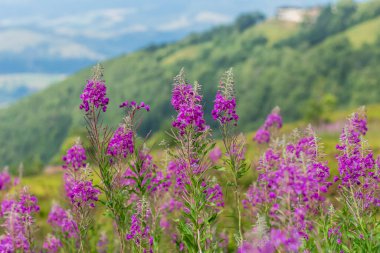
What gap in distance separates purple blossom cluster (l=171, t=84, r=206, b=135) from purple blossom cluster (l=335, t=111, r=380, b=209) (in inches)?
96.1

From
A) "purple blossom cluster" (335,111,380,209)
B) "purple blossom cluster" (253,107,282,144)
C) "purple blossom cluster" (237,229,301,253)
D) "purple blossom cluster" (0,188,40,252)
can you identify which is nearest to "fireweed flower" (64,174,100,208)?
"purple blossom cluster" (0,188,40,252)

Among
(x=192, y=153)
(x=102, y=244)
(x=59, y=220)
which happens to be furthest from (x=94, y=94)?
(x=102, y=244)

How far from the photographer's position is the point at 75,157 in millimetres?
11578

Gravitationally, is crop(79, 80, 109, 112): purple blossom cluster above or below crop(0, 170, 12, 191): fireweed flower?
above

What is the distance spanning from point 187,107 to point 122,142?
1.50 meters

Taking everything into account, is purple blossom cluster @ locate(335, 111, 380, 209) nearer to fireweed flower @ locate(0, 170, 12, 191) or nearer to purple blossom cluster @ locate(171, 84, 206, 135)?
purple blossom cluster @ locate(171, 84, 206, 135)

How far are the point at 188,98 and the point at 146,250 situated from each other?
3138mm

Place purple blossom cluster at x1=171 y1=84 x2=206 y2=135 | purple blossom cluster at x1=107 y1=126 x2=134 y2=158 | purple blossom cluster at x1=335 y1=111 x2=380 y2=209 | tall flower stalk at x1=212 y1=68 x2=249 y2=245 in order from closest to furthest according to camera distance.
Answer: purple blossom cluster at x1=335 y1=111 x2=380 y2=209 → purple blossom cluster at x1=171 y1=84 x2=206 y2=135 → tall flower stalk at x1=212 y1=68 x2=249 y2=245 → purple blossom cluster at x1=107 y1=126 x2=134 y2=158

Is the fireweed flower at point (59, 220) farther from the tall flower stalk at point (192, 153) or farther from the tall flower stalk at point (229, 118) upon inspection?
the tall flower stalk at point (229, 118)

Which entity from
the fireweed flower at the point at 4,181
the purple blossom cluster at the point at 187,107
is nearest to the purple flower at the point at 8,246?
the purple blossom cluster at the point at 187,107

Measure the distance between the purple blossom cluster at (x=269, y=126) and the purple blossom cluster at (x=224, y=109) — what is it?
593 centimetres

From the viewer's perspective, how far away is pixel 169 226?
1438 centimetres

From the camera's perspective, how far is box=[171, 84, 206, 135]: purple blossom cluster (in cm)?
851

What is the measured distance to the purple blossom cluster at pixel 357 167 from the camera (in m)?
8.34
